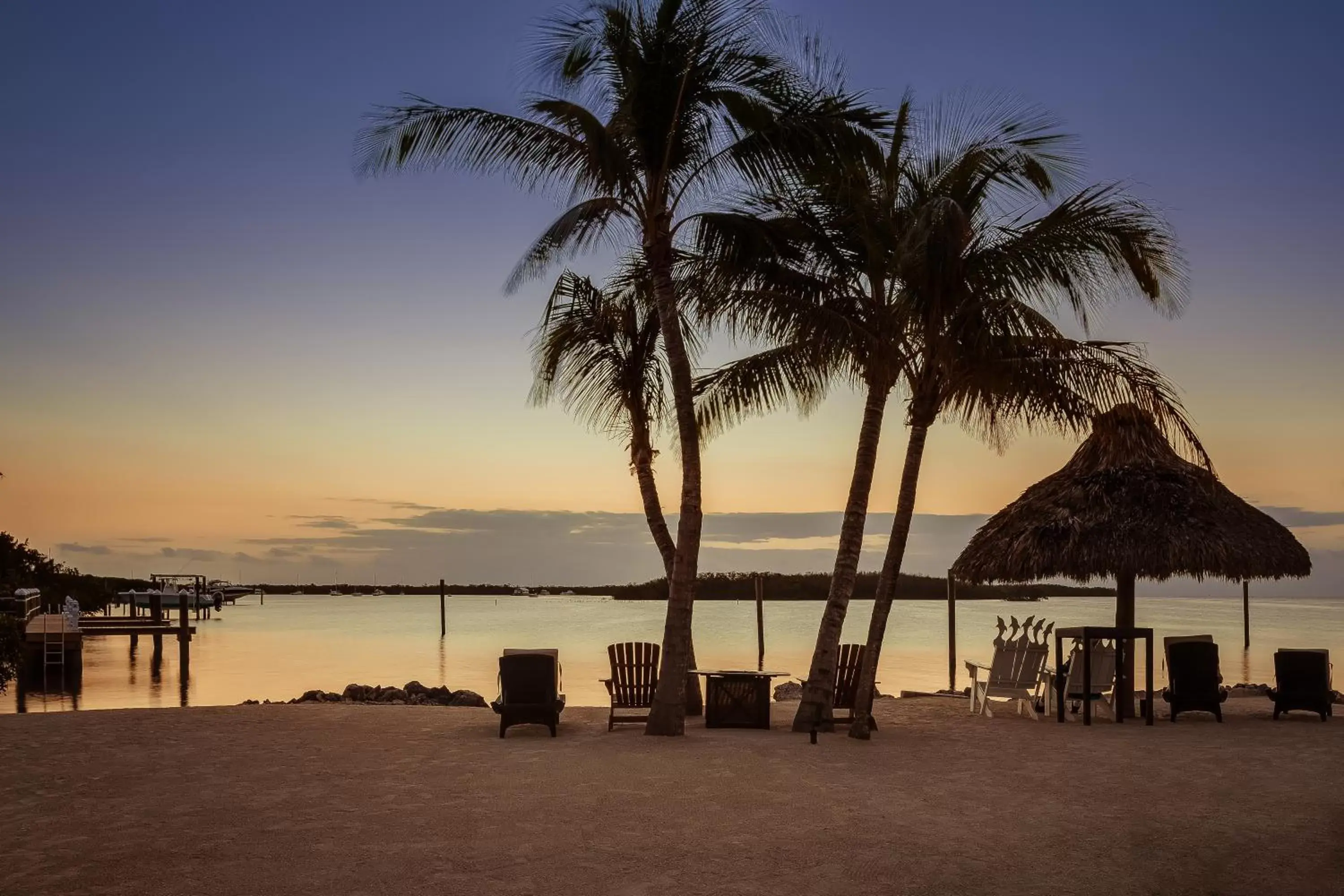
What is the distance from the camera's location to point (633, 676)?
11953mm

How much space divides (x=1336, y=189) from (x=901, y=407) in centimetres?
731

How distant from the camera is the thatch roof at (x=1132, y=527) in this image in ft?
42.9

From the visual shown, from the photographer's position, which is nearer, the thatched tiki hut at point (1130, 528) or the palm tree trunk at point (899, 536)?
the palm tree trunk at point (899, 536)

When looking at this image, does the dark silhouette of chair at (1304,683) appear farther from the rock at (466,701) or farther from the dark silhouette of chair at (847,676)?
the rock at (466,701)

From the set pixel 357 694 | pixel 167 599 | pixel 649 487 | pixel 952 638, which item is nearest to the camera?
pixel 649 487

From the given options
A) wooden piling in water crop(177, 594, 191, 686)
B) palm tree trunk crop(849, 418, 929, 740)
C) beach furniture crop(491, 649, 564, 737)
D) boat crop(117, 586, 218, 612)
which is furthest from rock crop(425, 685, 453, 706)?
boat crop(117, 586, 218, 612)

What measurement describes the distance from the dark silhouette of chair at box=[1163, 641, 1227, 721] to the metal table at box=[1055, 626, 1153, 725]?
227 mm

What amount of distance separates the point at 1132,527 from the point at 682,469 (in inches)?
218

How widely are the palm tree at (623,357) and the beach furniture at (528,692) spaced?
2286mm

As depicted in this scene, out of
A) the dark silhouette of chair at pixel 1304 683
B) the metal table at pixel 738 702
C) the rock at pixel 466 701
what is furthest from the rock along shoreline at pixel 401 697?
the dark silhouette of chair at pixel 1304 683

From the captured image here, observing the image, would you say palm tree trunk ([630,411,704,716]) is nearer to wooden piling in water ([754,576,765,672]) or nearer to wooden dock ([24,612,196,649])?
wooden piling in water ([754,576,765,672])

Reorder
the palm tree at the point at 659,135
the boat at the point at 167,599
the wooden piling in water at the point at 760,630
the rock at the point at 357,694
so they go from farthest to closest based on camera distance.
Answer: the boat at the point at 167,599, the wooden piling in water at the point at 760,630, the rock at the point at 357,694, the palm tree at the point at 659,135

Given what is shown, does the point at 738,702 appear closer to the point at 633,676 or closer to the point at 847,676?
the point at 633,676

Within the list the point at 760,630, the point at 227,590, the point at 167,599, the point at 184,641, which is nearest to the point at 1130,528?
the point at 760,630
